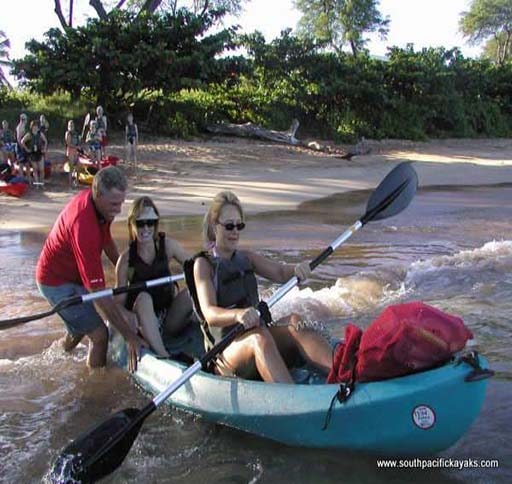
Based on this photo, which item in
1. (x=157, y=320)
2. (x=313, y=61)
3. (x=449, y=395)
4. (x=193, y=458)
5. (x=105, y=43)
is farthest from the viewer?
(x=313, y=61)

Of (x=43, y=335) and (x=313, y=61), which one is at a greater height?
(x=313, y=61)

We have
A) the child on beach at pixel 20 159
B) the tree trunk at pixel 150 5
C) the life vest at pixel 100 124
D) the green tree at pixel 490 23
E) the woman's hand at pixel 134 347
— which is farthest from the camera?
the green tree at pixel 490 23

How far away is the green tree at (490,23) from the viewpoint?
44344mm

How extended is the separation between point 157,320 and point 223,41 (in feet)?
51.6

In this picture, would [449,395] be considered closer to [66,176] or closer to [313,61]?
[66,176]

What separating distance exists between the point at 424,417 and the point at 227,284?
1352 millimetres

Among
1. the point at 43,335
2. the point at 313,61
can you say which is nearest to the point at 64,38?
the point at 313,61

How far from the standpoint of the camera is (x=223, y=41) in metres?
19.4

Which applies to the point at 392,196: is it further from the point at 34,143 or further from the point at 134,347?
the point at 34,143

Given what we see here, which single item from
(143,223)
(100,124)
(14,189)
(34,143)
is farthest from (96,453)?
(100,124)

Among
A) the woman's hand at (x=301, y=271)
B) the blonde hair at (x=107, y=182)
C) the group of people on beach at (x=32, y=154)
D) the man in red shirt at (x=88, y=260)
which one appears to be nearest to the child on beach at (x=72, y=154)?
the group of people on beach at (x=32, y=154)

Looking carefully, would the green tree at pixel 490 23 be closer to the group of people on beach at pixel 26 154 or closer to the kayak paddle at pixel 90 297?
the group of people on beach at pixel 26 154

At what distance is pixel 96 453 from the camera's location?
3.54m

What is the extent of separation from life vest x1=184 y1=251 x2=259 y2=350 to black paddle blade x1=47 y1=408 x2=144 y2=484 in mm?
656
